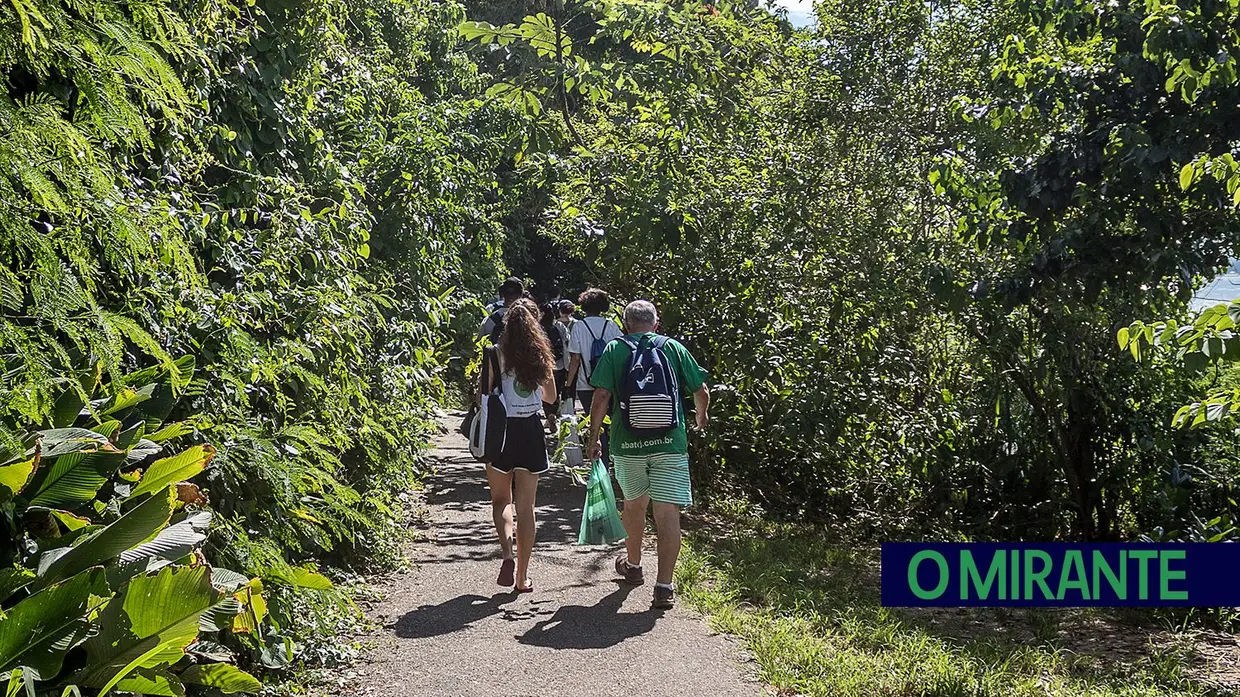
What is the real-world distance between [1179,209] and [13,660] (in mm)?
6597

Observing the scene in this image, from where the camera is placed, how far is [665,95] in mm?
10234

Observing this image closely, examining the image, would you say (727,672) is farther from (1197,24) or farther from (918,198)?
(918,198)

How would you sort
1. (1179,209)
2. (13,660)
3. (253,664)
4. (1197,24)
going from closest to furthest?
(13,660), (253,664), (1197,24), (1179,209)

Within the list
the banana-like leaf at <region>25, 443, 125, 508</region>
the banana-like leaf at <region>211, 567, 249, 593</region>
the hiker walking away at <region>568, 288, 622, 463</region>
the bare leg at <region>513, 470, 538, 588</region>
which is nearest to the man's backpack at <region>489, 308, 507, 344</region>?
the hiker walking away at <region>568, 288, 622, 463</region>

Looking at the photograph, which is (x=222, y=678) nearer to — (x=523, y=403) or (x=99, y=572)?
(x=99, y=572)

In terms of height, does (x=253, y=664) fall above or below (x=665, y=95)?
below

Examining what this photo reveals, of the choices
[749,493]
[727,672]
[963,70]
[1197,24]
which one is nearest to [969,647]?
[727,672]

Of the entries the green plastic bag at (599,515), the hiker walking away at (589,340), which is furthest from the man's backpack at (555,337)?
the green plastic bag at (599,515)

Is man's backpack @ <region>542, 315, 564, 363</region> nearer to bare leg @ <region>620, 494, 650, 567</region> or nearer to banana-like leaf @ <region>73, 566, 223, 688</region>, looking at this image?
bare leg @ <region>620, 494, 650, 567</region>

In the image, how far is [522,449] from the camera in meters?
6.55

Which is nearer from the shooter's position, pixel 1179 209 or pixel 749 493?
pixel 1179 209

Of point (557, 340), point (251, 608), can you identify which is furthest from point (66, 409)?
point (557, 340)

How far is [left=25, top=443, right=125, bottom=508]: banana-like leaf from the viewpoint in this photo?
131 inches

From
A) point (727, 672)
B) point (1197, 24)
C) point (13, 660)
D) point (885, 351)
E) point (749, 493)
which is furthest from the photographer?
point (749, 493)
